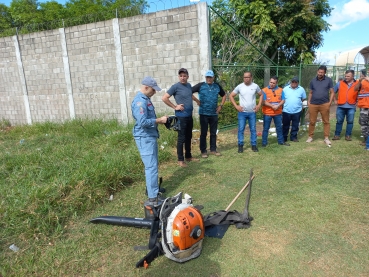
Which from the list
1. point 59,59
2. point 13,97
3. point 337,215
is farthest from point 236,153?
point 13,97

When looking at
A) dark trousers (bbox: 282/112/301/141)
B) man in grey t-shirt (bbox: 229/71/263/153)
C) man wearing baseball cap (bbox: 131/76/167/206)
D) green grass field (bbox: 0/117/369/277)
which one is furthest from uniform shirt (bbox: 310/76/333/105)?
man wearing baseball cap (bbox: 131/76/167/206)

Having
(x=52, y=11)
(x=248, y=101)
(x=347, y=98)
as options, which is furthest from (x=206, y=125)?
(x=52, y=11)

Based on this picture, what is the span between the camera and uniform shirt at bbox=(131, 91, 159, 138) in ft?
10.9

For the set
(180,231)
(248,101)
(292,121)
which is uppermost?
(248,101)

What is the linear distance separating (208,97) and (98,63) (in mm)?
5529

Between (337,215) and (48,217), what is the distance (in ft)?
11.4

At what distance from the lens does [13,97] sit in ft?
37.1

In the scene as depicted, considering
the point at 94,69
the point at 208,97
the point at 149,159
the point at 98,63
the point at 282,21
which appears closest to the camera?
the point at 149,159

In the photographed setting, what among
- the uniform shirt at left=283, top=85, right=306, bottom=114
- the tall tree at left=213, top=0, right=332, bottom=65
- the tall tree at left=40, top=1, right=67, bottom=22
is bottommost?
the uniform shirt at left=283, top=85, right=306, bottom=114

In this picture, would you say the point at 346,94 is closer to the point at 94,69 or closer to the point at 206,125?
the point at 206,125

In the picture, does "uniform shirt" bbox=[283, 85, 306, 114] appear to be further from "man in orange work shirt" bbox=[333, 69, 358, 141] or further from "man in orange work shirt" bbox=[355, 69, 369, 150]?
"man in orange work shirt" bbox=[355, 69, 369, 150]

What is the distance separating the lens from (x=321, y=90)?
589cm

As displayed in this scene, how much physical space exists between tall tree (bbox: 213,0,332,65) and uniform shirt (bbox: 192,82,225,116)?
12534mm

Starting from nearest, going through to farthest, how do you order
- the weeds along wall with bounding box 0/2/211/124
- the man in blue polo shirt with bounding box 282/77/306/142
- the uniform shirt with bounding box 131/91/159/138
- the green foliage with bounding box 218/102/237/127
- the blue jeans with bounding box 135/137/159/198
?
the uniform shirt with bounding box 131/91/159/138 → the blue jeans with bounding box 135/137/159/198 → the man in blue polo shirt with bounding box 282/77/306/142 → the weeds along wall with bounding box 0/2/211/124 → the green foliage with bounding box 218/102/237/127
